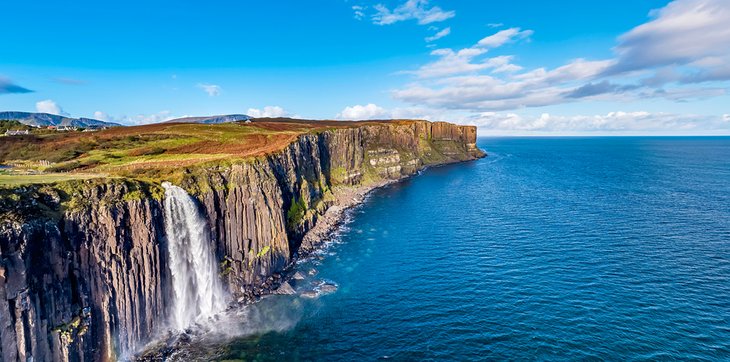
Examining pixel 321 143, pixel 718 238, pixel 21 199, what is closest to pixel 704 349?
pixel 718 238

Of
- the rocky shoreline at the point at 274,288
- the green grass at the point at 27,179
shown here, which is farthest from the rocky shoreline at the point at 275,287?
the green grass at the point at 27,179

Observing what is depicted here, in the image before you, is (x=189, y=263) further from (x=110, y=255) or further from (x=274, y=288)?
(x=274, y=288)

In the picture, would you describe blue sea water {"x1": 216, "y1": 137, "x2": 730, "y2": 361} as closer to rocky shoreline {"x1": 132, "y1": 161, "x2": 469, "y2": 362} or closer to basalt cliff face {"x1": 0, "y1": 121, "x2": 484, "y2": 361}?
rocky shoreline {"x1": 132, "y1": 161, "x2": 469, "y2": 362}

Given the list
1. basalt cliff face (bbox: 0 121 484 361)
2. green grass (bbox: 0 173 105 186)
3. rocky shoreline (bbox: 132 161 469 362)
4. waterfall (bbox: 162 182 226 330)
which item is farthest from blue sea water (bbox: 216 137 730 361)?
green grass (bbox: 0 173 105 186)

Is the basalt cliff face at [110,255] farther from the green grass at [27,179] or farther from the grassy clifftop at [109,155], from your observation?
the grassy clifftop at [109,155]

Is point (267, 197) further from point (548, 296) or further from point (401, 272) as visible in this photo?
point (548, 296)

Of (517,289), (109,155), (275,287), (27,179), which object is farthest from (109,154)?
(517,289)

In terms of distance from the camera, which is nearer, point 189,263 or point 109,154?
point 189,263

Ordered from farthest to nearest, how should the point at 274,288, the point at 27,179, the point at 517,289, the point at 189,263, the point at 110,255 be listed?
the point at 274,288
the point at 517,289
the point at 189,263
the point at 27,179
the point at 110,255
